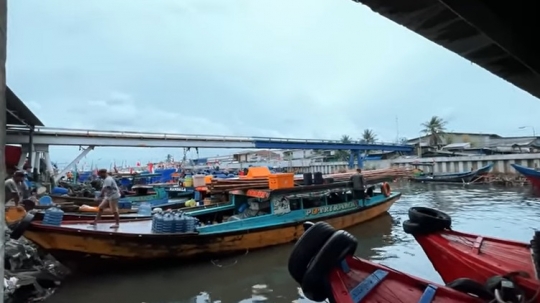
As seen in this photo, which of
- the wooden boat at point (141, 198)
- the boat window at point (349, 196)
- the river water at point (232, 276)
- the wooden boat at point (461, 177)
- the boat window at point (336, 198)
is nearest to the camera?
the river water at point (232, 276)

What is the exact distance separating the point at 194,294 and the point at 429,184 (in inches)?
1209

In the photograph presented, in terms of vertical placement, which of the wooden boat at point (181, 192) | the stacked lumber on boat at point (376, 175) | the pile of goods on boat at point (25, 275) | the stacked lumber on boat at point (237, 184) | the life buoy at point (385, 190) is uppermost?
the stacked lumber on boat at point (237, 184)

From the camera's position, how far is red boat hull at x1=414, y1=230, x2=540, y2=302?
4566mm

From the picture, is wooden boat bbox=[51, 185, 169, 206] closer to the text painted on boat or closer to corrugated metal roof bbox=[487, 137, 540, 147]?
the text painted on boat

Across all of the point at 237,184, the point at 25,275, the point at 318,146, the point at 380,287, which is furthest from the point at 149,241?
the point at 318,146

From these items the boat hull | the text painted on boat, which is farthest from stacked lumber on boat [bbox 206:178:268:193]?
the text painted on boat

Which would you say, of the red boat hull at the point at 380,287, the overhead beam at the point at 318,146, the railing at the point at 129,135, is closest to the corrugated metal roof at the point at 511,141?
the overhead beam at the point at 318,146

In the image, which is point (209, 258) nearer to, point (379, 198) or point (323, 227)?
point (323, 227)

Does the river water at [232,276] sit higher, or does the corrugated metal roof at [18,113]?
the corrugated metal roof at [18,113]

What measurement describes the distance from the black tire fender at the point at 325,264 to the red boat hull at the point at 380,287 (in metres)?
0.09

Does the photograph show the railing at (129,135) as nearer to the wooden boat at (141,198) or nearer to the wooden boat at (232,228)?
the wooden boat at (141,198)

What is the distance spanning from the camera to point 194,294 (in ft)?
24.2

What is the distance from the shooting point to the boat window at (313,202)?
38.9ft

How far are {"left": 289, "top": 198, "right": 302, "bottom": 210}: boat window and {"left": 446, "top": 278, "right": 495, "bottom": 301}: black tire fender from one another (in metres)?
7.57
